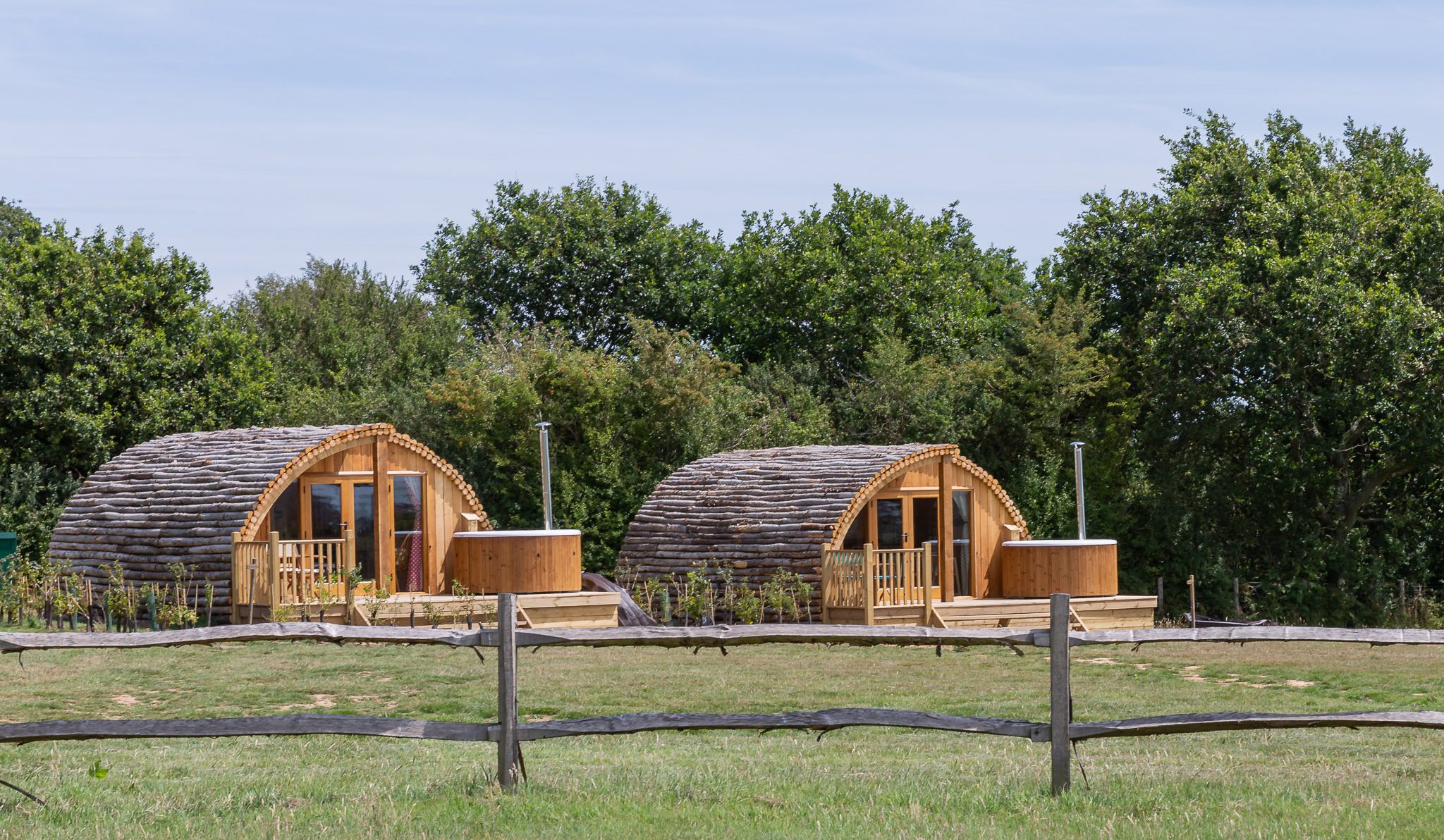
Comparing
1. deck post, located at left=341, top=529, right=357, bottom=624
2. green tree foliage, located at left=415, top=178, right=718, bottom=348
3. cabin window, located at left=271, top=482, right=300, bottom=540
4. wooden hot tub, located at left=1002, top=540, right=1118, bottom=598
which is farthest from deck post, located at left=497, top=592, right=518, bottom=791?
green tree foliage, located at left=415, top=178, right=718, bottom=348

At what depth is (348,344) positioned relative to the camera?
43188 mm

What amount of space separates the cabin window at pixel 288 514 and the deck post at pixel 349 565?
73 centimetres

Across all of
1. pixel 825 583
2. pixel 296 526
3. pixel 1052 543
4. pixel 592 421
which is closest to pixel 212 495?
pixel 296 526

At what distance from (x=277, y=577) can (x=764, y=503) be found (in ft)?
23.5

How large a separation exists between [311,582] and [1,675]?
5537 mm

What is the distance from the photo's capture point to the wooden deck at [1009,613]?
846 inches

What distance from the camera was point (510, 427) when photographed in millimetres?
30094

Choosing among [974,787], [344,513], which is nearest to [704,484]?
[344,513]

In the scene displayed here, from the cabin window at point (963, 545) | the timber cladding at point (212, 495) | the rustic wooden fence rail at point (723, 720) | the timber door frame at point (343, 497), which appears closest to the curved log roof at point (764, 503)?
the cabin window at point (963, 545)

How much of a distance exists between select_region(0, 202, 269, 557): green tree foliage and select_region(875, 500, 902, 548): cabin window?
14.5 metres

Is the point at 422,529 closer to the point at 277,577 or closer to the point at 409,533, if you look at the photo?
the point at 409,533

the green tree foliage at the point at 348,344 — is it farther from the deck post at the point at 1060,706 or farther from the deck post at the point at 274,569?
the deck post at the point at 1060,706

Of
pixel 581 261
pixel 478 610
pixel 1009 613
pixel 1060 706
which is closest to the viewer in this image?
pixel 1060 706

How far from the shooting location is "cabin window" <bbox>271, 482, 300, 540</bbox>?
21.7 meters
